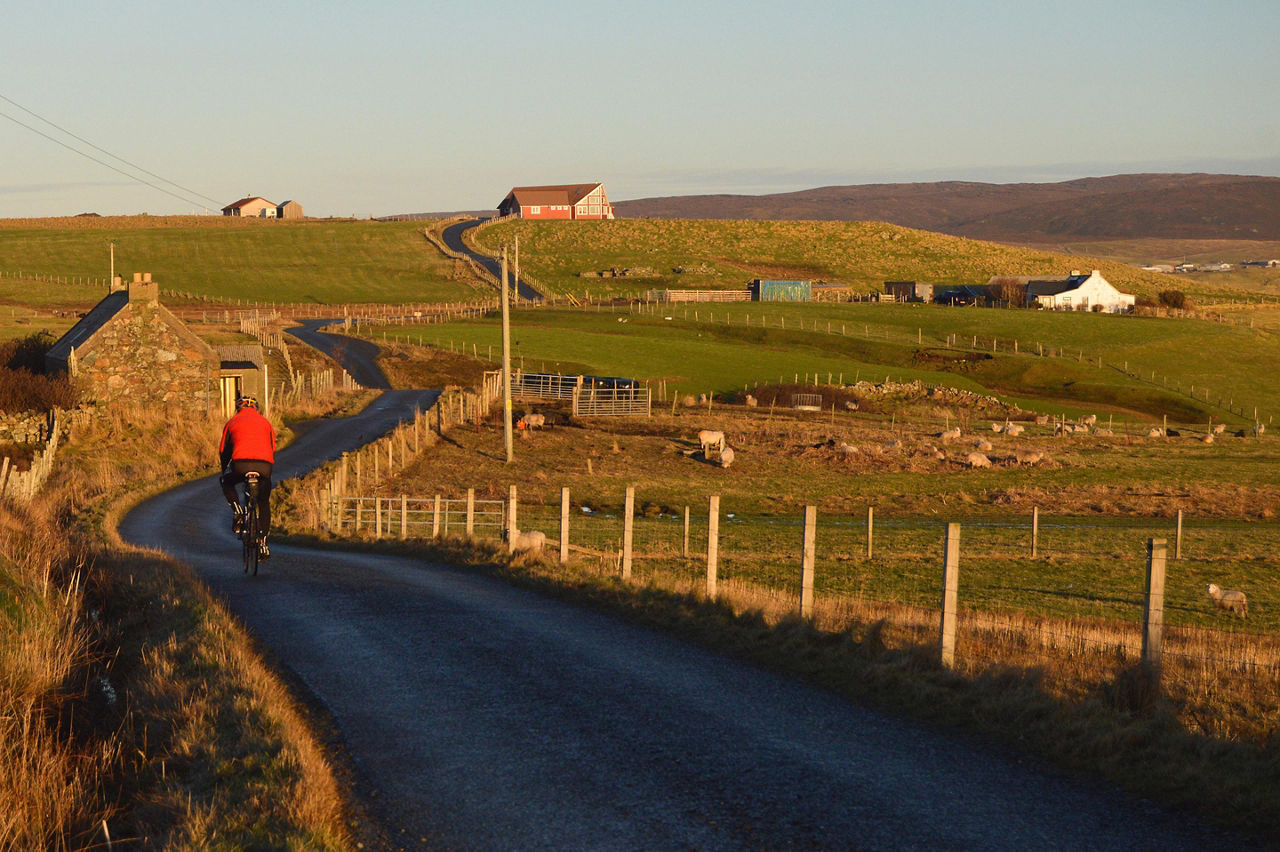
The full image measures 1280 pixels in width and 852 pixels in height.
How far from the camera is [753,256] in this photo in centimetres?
16600

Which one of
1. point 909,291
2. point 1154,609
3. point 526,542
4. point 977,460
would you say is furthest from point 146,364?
point 909,291

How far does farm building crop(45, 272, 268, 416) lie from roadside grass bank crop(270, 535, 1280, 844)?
37913mm

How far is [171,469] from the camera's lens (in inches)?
1689

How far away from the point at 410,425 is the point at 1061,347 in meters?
63.1

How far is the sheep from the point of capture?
2525 cm

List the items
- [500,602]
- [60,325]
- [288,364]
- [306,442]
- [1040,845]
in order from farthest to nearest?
[60,325]
[288,364]
[306,442]
[500,602]
[1040,845]

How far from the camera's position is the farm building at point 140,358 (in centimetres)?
4953

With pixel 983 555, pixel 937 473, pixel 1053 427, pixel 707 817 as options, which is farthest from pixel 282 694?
pixel 1053 427

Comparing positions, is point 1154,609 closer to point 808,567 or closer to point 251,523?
point 808,567

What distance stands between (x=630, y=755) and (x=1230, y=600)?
827 inches

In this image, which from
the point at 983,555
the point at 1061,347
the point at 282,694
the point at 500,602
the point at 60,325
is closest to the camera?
the point at 282,694

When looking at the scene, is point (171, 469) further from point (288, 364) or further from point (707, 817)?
point (707, 817)

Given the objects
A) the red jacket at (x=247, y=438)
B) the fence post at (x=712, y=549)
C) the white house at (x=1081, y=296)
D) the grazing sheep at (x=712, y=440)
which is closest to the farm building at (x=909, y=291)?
the white house at (x=1081, y=296)

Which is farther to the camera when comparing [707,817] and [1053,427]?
[1053,427]
